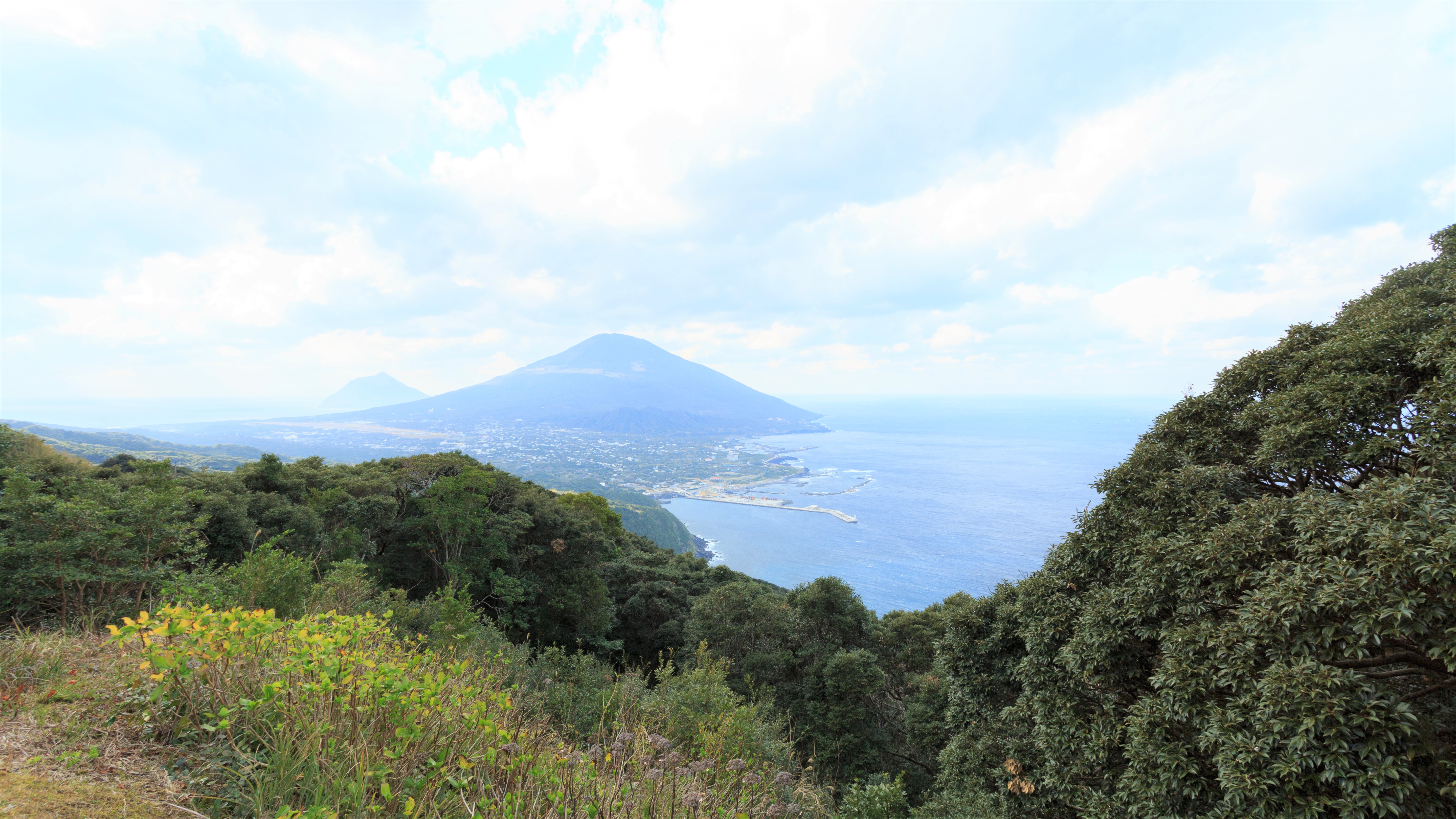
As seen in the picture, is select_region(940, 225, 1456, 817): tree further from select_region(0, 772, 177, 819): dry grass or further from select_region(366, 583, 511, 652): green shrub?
select_region(366, 583, 511, 652): green shrub

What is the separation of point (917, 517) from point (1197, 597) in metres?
69.1

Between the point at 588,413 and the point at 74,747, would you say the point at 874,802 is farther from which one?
the point at 588,413

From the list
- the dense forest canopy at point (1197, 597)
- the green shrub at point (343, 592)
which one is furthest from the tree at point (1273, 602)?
the green shrub at point (343, 592)

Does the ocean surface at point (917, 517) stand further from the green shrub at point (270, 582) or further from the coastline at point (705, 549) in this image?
the green shrub at point (270, 582)

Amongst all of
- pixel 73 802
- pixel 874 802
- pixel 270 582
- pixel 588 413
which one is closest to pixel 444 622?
Answer: pixel 270 582

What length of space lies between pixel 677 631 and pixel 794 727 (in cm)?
656

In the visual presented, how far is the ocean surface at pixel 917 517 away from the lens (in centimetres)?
4794

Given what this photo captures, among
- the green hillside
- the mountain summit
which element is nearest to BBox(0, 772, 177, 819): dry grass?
the green hillside

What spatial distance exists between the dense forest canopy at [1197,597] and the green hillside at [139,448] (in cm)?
4170

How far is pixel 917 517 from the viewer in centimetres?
6888

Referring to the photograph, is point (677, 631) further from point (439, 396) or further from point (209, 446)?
point (439, 396)

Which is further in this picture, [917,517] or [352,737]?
[917,517]

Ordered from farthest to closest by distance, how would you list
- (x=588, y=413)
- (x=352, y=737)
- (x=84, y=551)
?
(x=588, y=413)
(x=84, y=551)
(x=352, y=737)

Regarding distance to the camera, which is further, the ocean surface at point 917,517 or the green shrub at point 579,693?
the ocean surface at point 917,517
